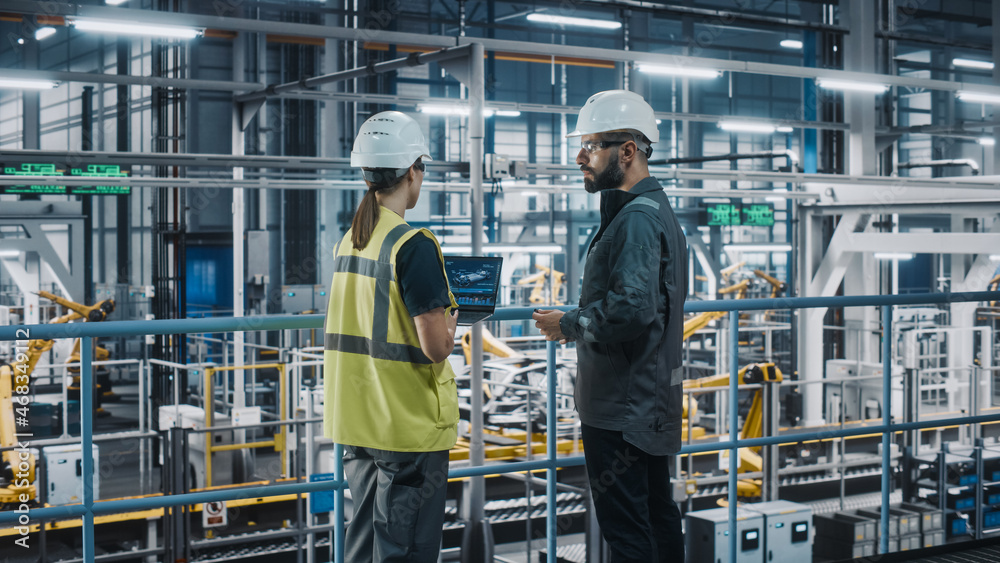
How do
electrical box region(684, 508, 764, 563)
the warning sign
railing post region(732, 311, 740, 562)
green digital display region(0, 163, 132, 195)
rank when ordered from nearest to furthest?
railing post region(732, 311, 740, 562), electrical box region(684, 508, 764, 563), the warning sign, green digital display region(0, 163, 132, 195)

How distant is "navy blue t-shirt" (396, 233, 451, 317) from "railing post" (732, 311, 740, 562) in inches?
53.9

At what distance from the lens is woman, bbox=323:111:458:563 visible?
216cm

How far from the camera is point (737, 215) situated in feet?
52.2

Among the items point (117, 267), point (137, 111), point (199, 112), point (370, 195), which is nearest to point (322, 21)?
point (199, 112)

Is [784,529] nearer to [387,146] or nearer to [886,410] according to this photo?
[886,410]

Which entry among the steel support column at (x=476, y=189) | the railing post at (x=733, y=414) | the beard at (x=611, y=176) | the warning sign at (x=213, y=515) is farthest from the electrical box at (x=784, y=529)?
the warning sign at (x=213, y=515)

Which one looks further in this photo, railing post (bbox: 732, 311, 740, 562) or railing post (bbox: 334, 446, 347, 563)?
railing post (bbox: 732, 311, 740, 562)

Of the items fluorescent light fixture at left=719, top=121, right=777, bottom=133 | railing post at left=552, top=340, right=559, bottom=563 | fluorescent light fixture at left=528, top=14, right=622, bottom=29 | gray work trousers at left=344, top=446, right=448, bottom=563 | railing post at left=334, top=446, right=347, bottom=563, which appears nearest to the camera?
gray work trousers at left=344, top=446, right=448, bottom=563

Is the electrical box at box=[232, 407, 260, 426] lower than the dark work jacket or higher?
lower

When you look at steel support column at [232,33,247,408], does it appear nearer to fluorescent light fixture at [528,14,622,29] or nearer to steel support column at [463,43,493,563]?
steel support column at [463,43,493,563]

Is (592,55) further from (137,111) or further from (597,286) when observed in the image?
(137,111)

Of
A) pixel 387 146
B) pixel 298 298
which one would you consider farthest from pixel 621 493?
pixel 298 298

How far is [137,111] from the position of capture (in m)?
22.2

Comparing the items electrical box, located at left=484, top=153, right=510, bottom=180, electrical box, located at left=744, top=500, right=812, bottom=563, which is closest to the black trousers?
electrical box, located at left=744, top=500, right=812, bottom=563
